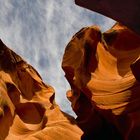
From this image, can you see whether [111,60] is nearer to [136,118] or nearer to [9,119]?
[136,118]

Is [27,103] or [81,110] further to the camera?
[81,110]

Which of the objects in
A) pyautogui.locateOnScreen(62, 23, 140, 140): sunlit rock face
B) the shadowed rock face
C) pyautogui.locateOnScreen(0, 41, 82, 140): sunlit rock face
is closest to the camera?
the shadowed rock face

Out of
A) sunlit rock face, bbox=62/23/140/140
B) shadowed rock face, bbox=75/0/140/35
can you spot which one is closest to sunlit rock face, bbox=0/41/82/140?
sunlit rock face, bbox=62/23/140/140

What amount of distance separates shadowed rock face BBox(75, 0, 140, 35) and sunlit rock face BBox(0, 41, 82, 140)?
475cm

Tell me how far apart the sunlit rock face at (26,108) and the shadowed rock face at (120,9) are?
475cm

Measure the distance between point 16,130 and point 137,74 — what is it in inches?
115

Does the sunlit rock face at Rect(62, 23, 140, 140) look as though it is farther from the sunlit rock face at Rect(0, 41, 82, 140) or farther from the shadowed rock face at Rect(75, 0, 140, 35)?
the shadowed rock face at Rect(75, 0, 140, 35)

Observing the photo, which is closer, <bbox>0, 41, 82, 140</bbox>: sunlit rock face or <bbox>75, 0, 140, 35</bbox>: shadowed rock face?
<bbox>75, 0, 140, 35</bbox>: shadowed rock face

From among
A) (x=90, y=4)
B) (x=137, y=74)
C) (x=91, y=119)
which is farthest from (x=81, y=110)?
(x=90, y=4)

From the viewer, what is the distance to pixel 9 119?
9.40 metres

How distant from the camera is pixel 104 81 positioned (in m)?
11.3

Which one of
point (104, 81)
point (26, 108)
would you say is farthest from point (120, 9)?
point (104, 81)

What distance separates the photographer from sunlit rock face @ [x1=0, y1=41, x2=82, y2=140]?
9219mm

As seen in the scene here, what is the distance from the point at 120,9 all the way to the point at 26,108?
6523 mm
